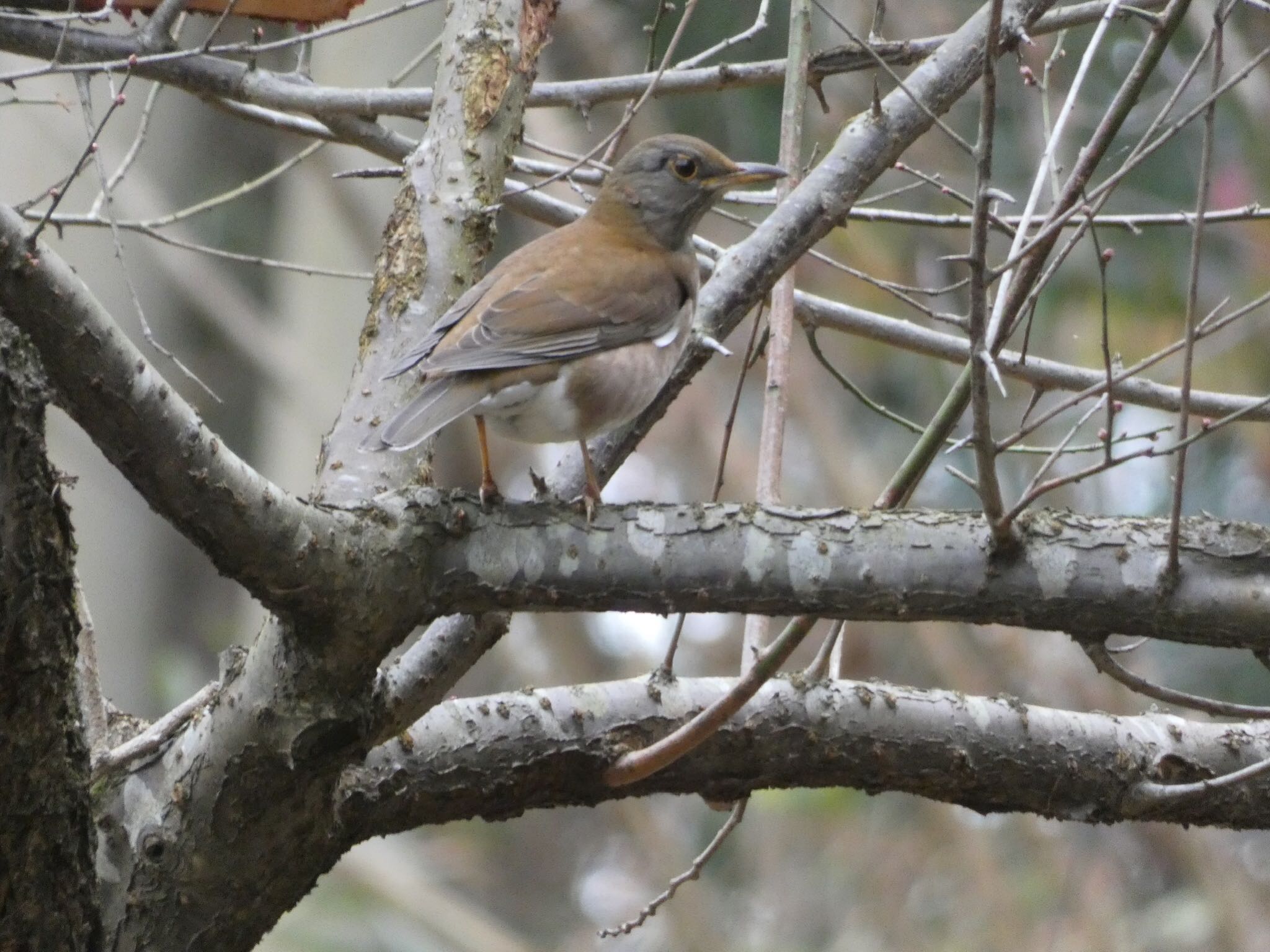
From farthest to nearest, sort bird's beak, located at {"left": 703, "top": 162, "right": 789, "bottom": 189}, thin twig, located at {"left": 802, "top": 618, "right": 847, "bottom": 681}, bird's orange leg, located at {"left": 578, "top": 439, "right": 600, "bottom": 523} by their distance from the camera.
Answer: bird's beak, located at {"left": 703, "top": 162, "right": 789, "bottom": 189}, thin twig, located at {"left": 802, "top": 618, "right": 847, "bottom": 681}, bird's orange leg, located at {"left": 578, "top": 439, "right": 600, "bottom": 523}

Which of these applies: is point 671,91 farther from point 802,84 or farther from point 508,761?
point 508,761

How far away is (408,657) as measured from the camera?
122 inches

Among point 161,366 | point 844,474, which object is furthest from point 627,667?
point 161,366

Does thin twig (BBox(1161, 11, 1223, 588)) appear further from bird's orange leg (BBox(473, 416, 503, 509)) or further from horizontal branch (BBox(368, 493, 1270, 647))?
bird's orange leg (BBox(473, 416, 503, 509))

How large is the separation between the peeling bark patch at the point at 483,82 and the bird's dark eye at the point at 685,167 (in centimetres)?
82

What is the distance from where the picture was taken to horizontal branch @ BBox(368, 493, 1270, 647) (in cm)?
262

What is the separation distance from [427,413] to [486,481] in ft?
0.65

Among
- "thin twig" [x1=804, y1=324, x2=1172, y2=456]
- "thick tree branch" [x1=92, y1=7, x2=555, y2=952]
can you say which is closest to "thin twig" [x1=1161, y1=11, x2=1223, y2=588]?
"thin twig" [x1=804, y1=324, x2=1172, y2=456]

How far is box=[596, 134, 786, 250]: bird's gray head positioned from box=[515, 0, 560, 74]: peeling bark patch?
1.87 ft

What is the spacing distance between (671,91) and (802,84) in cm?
35

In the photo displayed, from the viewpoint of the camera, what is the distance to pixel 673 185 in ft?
15.3

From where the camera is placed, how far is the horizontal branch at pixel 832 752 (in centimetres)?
326

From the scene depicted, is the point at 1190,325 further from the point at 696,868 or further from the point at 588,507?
the point at 696,868

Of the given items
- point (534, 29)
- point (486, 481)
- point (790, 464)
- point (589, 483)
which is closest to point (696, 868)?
point (589, 483)
